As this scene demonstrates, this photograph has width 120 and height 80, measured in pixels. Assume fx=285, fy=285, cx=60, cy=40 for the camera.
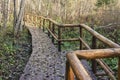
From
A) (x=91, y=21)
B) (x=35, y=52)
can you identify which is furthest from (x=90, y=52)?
(x=91, y=21)

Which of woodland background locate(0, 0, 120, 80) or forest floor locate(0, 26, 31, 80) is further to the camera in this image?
woodland background locate(0, 0, 120, 80)

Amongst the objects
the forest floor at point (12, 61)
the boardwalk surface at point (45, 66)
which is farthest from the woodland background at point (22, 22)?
the boardwalk surface at point (45, 66)

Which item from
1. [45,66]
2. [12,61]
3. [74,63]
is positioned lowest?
[12,61]

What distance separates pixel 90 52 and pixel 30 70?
357cm

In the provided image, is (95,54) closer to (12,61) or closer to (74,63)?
(74,63)

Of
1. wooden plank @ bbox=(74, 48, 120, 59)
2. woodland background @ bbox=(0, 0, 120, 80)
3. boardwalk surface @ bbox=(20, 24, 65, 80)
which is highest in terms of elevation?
wooden plank @ bbox=(74, 48, 120, 59)

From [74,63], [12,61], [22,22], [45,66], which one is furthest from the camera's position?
[22,22]

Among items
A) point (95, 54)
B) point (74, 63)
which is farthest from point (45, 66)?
point (74, 63)

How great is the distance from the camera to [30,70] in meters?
6.57

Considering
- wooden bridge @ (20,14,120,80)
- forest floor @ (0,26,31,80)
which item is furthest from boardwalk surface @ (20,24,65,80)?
forest floor @ (0,26,31,80)

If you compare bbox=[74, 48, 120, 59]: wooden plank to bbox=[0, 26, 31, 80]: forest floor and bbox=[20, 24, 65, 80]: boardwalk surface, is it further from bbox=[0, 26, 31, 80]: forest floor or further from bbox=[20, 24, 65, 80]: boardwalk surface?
bbox=[0, 26, 31, 80]: forest floor

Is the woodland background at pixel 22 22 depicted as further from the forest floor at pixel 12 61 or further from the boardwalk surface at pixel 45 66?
the boardwalk surface at pixel 45 66

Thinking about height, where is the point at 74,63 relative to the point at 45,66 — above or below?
above

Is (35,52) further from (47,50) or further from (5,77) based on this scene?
(5,77)
